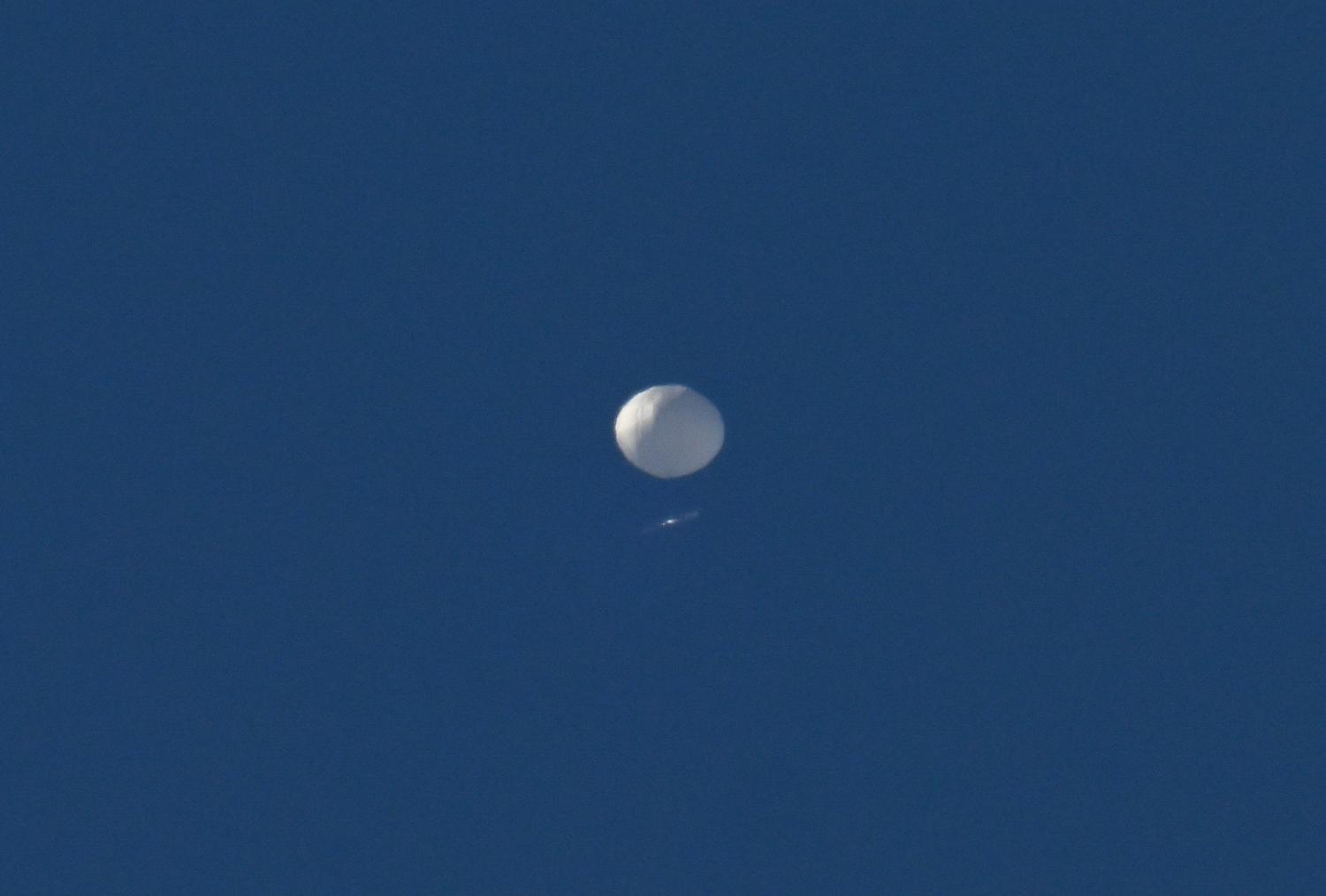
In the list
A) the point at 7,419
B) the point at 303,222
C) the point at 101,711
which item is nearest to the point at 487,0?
the point at 303,222

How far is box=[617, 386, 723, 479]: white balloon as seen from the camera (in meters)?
3.93

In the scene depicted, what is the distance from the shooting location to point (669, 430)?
393 cm

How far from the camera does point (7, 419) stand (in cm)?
421

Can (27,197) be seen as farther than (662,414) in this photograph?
Yes

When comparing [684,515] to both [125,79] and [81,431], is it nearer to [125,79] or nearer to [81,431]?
[81,431]

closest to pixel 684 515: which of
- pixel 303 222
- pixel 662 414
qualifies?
pixel 662 414

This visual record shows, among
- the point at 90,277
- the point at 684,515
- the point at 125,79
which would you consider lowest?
the point at 684,515

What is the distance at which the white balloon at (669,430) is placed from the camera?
12.9ft

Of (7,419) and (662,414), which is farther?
(7,419)

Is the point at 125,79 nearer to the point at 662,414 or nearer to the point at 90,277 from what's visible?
the point at 90,277

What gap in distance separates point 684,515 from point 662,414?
265 mm

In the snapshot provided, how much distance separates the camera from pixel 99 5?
4.36 meters

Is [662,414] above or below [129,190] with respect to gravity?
below

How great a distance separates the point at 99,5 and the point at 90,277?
0.64 m
